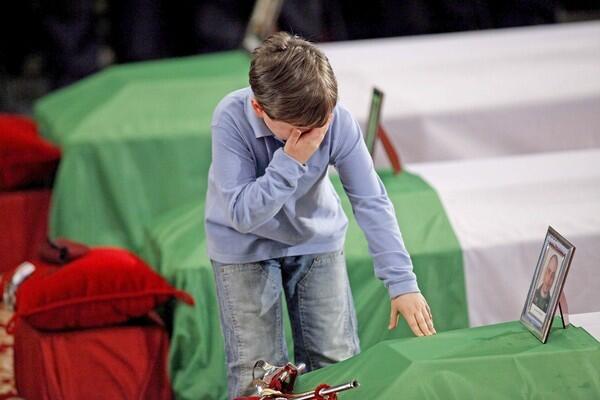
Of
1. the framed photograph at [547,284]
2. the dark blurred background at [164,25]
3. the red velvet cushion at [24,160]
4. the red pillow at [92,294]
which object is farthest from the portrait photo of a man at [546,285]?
the dark blurred background at [164,25]

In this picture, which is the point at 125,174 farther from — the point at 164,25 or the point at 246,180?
the point at 164,25

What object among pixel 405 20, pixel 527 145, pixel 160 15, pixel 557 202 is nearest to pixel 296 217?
pixel 557 202

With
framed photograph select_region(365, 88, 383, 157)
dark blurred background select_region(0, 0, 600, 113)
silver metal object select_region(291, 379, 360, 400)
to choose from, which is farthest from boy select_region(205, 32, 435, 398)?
dark blurred background select_region(0, 0, 600, 113)

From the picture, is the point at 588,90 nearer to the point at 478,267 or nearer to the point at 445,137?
the point at 445,137

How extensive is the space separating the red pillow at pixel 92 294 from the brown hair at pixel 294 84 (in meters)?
0.78

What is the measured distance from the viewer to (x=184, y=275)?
2492 mm

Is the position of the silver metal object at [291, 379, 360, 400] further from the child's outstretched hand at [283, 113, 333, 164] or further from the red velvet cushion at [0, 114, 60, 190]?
the red velvet cushion at [0, 114, 60, 190]

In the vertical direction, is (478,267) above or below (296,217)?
below

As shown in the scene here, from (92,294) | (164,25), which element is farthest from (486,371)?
(164,25)

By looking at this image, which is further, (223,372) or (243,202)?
(223,372)

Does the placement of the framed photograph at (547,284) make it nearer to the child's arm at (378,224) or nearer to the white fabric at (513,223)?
the child's arm at (378,224)

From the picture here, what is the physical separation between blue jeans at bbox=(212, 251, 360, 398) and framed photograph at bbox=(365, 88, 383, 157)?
0.69m

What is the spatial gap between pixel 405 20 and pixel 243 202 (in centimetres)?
400

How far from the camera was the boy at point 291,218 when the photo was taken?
1.75 m
